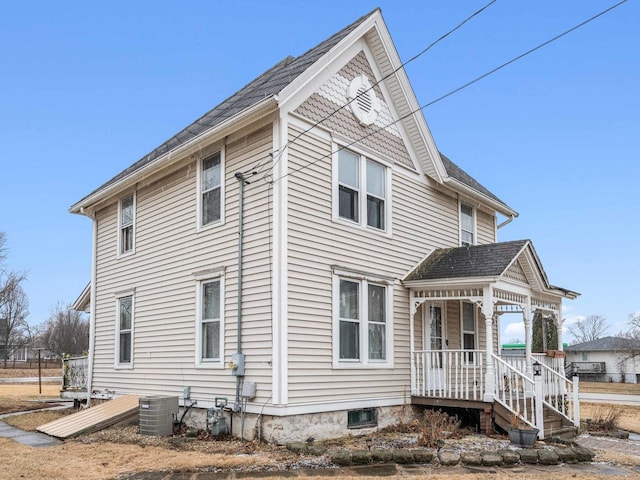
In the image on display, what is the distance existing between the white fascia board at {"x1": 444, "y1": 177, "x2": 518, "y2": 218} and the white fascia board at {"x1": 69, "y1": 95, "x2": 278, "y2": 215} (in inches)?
223

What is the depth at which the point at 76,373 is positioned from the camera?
17000 millimetres

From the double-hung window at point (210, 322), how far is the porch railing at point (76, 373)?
19.4 feet

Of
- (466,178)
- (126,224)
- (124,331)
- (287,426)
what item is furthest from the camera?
(466,178)

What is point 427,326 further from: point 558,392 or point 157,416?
point 157,416

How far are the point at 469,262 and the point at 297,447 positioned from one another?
5760 millimetres

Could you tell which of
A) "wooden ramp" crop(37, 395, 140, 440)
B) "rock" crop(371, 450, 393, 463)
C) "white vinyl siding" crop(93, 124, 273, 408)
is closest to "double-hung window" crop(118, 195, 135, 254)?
"white vinyl siding" crop(93, 124, 273, 408)

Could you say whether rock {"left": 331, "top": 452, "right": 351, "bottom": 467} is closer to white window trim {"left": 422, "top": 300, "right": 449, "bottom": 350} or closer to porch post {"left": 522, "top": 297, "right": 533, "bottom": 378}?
white window trim {"left": 422, "top": 300, "right": 449, "bottom": 350}

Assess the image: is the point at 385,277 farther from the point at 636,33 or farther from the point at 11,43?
the point at 11,43

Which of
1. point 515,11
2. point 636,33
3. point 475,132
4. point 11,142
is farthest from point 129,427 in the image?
point 11,142

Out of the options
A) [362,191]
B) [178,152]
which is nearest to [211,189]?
[178,152]

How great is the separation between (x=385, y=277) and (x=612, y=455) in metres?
5.23

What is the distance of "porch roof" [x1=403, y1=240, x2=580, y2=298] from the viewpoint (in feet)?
41.3

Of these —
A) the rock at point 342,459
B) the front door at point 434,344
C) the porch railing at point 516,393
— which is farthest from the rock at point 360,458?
the front door at point 434,344

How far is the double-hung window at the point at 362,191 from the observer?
488 inches
